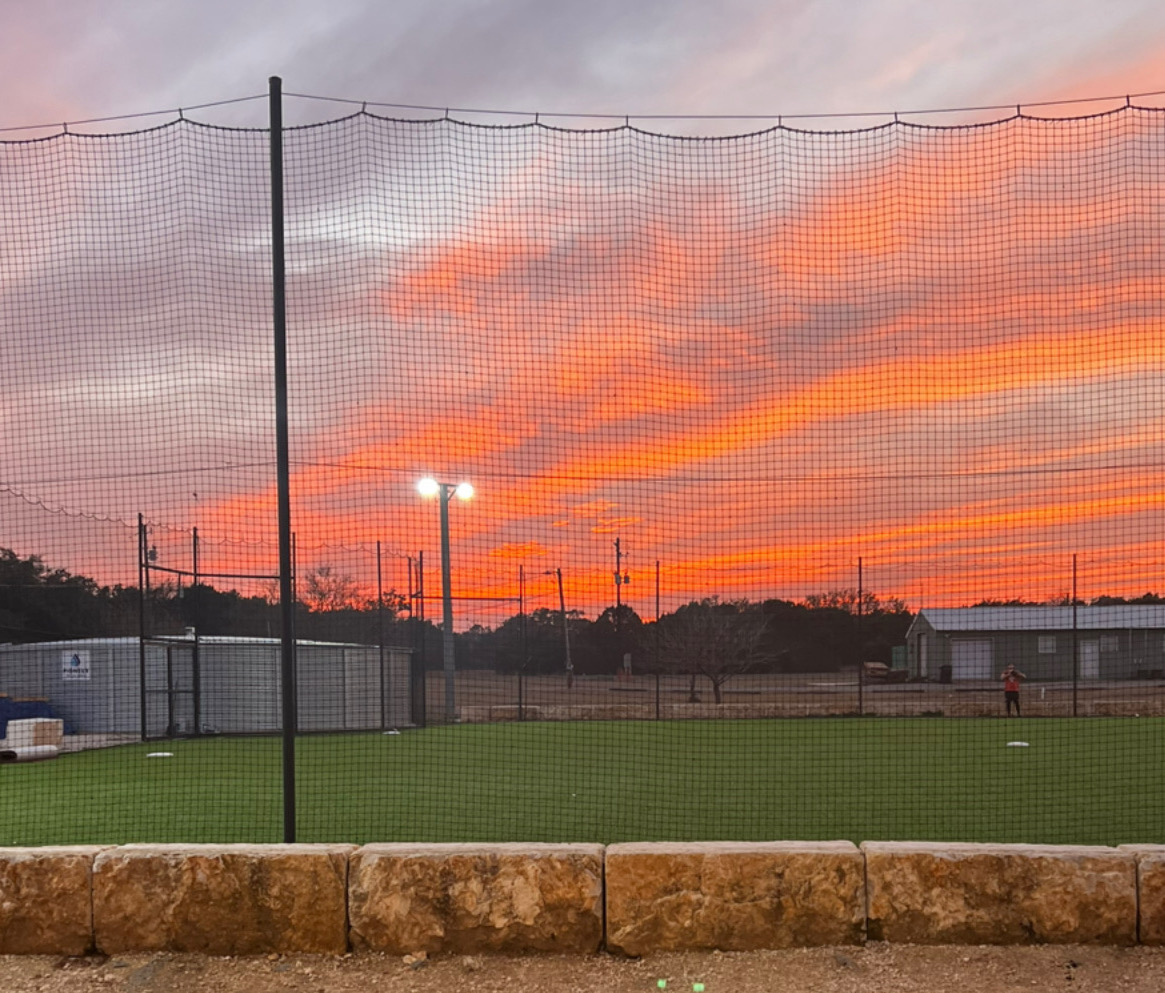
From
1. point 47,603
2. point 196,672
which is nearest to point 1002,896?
point 196,672

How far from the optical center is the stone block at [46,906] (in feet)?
13.5

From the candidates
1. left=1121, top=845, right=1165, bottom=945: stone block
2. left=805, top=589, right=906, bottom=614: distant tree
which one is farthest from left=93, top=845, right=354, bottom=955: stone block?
left=805, top=589, right=906, bottom=614: distant tree

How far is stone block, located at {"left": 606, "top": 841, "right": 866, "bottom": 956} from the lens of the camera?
154 inches

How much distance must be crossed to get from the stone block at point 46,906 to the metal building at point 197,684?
457 inches

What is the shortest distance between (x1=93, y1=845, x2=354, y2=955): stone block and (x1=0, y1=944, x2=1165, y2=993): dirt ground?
63 millimetres

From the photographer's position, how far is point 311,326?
565 cm

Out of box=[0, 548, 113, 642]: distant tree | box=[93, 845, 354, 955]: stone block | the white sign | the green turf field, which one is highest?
box=[0, 548, 113, 642]: distant tree

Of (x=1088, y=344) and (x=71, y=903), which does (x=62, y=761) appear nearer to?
(x=71, y=903)

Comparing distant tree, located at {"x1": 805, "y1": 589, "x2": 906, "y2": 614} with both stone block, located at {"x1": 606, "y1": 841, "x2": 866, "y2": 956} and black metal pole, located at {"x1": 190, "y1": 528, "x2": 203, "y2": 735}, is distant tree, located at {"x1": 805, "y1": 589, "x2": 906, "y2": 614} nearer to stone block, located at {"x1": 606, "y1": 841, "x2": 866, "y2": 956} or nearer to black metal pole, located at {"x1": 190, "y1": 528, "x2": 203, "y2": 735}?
black metal pole, located at {"x1": 190, "y1": 528, "x2": 203, "y2": 735}

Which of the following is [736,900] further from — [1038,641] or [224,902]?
[1038,641]

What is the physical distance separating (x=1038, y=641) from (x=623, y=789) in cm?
1461

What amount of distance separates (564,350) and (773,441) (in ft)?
3.94

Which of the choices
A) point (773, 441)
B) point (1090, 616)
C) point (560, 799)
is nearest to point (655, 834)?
point (560, 799)

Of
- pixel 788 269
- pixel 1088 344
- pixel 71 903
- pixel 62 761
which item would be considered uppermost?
pixel 788 269
